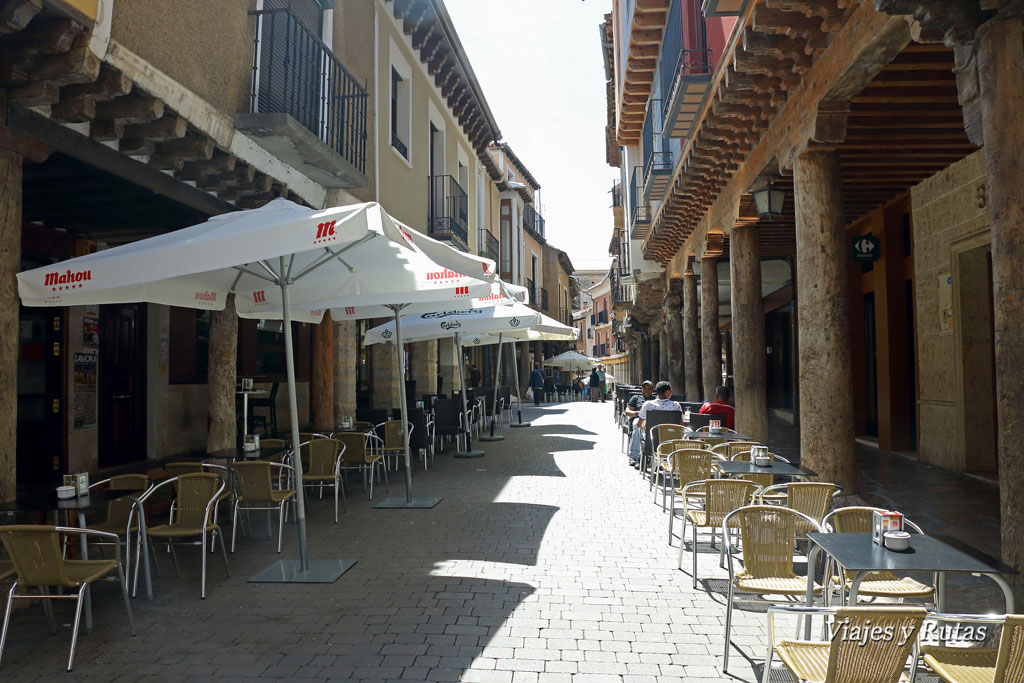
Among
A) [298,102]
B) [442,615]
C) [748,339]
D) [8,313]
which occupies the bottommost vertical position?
[442,615]

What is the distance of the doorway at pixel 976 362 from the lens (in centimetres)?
872

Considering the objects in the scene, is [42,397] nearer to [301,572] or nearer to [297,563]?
[297,563]

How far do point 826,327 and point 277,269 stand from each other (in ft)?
15.5

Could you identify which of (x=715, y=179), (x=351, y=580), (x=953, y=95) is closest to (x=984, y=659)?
(x=351, y=580)

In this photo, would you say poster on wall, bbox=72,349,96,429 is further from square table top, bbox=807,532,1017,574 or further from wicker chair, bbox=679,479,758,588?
square table top, bbox=807,532,1017,574

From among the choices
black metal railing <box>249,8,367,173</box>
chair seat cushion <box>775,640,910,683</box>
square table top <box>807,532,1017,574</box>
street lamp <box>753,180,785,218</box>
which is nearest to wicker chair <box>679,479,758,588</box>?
square table top <box>807,532,1017,574</box>

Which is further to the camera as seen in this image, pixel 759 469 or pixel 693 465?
pixel 693 465

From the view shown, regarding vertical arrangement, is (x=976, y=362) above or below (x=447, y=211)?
below

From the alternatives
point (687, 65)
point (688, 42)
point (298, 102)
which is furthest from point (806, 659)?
point (688, 42)

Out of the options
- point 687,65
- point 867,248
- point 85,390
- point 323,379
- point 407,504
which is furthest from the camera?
point 323,379

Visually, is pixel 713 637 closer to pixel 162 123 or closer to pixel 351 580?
pixel 351 580

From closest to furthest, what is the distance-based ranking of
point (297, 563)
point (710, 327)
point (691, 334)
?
point (297, 563)
point (710, 327)
point (691, 334)

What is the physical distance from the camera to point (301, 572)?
552 centimetres

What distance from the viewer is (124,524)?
5699mm
